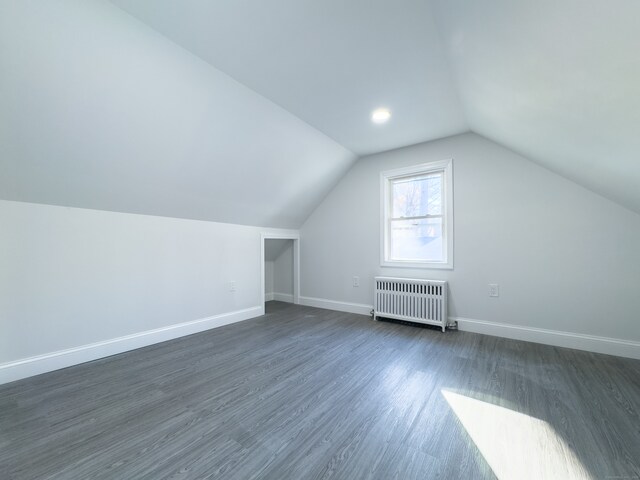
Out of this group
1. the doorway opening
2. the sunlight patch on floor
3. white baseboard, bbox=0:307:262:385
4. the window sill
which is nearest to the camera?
the sunlight patch on floor

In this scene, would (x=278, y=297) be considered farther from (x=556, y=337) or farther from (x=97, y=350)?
(x=556, y=337)

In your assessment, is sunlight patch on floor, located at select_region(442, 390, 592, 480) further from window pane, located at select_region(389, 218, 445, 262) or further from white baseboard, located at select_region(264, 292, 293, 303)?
white baseboard, located at select_region(264, 292, 293, 303)

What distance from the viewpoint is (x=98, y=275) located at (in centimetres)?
256

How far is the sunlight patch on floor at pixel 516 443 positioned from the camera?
1.29 metres

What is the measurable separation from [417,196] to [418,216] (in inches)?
11.5

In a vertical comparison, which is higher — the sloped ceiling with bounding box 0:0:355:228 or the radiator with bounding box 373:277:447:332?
the sloped ceiling with bounding box 0:0:355:228

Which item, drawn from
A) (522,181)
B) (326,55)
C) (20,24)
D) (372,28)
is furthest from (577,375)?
(20,24)

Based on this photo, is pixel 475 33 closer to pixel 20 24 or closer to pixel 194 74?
pixel 194 74

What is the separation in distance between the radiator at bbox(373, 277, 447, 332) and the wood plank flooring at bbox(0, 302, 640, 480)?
0.64m

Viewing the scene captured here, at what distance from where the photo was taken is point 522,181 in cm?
301

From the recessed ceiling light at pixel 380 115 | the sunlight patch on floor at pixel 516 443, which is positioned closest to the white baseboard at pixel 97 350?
the sunlight patch on floor at pixel 516 443

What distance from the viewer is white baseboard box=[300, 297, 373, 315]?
412 cm

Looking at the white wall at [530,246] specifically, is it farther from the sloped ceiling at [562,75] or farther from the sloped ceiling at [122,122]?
the sloped ceiling at [122,122]

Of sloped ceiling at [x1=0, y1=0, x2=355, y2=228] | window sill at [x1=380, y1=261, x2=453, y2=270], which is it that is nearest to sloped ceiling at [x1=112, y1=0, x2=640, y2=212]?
sloped ceiling at [x1=0, y1=0, x2=355, y2=228]
